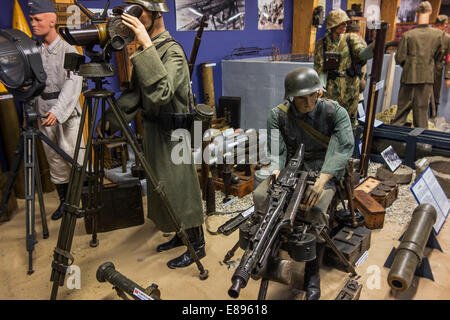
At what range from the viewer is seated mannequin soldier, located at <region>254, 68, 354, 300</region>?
264 cm

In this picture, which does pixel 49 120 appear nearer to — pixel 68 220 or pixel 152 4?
pixel 68 220

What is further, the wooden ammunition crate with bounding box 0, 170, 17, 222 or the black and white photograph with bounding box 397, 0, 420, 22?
the black and white photograph with bounding box 397, 0, 420, 22

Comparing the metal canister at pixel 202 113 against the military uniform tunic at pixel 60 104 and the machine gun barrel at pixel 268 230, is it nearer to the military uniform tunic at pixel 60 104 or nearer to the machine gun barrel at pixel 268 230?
the machine gun barrel at pixel 268 230

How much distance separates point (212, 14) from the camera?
620 centimetres

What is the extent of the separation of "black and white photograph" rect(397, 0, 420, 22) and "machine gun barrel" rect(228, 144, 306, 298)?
37.7ft

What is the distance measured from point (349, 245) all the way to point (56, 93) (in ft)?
10.5

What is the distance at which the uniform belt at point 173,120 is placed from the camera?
2660mm

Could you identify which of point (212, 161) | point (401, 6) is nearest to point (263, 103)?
point (212, 161)

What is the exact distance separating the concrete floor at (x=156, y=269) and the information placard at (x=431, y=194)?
294 millimetres

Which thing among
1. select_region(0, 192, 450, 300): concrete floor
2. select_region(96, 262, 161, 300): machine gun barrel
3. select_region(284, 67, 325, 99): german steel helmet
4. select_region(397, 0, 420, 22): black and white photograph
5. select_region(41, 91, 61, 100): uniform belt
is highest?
select_region(397, 0, 420, 22): black and white photograph

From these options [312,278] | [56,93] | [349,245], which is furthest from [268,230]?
[56,93]

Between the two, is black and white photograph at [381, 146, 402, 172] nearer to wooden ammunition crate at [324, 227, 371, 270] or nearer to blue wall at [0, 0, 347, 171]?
wooden ammunition crate at [324, 227, 371, 270]

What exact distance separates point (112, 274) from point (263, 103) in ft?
14.3

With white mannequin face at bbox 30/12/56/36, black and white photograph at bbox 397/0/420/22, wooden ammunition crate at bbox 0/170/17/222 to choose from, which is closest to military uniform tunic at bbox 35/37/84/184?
white mannequin face at bbox 30/12/56/36
